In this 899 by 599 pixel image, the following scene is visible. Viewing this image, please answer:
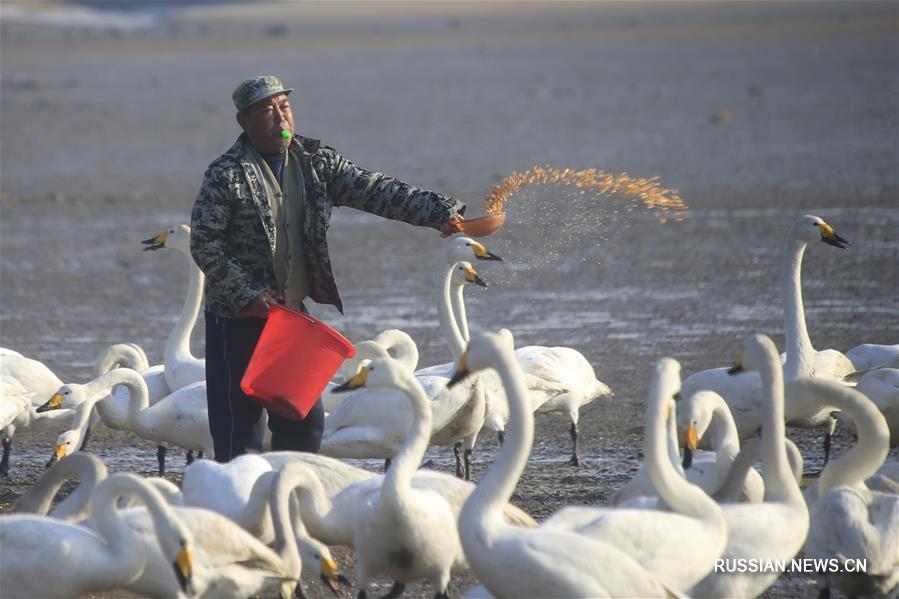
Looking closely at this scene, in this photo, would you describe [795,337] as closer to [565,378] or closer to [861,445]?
[565,378]

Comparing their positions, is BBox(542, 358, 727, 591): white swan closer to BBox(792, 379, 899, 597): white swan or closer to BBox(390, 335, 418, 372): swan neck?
BBox(792, 379, 899, 597): white swan

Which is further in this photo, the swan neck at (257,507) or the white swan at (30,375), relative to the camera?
the white swan at (30,375)

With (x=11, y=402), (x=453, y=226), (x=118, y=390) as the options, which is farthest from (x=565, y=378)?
(x=11, y=402)

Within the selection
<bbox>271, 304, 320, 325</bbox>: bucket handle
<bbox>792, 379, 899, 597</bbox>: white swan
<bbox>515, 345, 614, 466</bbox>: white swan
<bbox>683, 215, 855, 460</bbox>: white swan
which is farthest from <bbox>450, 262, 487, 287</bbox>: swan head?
<bbox>792, 379, 899, 597</bbox>: white swan

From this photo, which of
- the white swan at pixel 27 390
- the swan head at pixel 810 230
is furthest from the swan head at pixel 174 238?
the swan head at pixel 810 230

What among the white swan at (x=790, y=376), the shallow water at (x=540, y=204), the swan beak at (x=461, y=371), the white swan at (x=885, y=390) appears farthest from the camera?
the shallow water at (x=540, y=204)

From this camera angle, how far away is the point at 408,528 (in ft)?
17.3

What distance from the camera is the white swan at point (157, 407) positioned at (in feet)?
24.9

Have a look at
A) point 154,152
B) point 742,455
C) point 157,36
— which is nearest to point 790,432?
point 742,455

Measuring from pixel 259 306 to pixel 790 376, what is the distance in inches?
109

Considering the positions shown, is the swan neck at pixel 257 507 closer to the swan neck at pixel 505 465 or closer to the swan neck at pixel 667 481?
the swan neck at pixel 505 465

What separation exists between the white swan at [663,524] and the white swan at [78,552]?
138 centimetres

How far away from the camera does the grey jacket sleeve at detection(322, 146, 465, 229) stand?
258 inches

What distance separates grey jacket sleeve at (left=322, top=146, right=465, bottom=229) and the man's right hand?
642 mm
